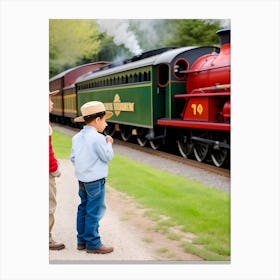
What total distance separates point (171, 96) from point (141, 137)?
1.02 meters

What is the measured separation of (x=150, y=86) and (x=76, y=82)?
1.71 metres

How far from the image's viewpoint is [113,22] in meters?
6.60

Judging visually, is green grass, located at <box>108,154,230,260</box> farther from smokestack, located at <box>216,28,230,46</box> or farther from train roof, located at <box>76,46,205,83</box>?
train roof, located at <box>76,46,205,83</box>

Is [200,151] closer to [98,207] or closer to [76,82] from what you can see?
[76,82]

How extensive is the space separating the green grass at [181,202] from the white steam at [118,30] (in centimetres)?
156

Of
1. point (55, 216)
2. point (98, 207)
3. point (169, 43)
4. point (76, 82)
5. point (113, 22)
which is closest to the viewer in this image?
point (98, 207)

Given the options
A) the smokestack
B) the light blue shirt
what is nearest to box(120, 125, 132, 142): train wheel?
the smokestack

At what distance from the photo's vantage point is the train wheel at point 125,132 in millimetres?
8498

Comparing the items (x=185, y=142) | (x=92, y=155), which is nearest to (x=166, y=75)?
(x=185, y=142)

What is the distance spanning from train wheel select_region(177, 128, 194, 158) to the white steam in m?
2.70

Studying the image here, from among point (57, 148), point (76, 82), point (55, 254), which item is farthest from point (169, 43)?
point (55, 254)

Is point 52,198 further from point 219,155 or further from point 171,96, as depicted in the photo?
point 171,96

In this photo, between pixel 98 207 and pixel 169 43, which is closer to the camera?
pixel 98 207
